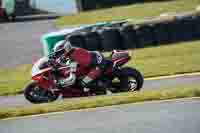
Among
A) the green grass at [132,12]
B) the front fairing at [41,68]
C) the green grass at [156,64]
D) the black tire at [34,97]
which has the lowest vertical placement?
the green grass at [132,12]

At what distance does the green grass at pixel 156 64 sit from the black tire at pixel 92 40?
1434 mm

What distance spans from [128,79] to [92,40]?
30.0 ft

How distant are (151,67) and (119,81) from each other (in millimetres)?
4120

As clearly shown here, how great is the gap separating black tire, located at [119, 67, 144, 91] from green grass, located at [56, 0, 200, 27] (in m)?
19.3

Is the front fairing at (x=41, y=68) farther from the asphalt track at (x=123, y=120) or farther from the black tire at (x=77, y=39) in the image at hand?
the black tire at (x=77, y=39)

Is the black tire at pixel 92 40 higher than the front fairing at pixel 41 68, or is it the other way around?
the front fairing at pixel 41 68

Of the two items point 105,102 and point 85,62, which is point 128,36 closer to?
point 85,62

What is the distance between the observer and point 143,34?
23906 millimetres

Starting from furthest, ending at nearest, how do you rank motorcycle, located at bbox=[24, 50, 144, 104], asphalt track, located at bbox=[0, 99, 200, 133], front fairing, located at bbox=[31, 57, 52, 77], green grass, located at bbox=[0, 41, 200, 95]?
green grass, located at bbox=[0, 41, 200, 95] → front fairing, located at bbox=[31, 57, 52, 77] → motorcycle, located at bbox=[24, 50, 144, 104] → asphalt track, located at bbox=[0, 99, 200, 133]

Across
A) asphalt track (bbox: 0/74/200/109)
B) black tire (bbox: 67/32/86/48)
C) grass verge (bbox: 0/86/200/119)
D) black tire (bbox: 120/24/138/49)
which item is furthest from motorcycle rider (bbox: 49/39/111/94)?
black tire (bbox: 120/24/138/49)

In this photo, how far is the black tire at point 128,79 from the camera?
14.8 meters

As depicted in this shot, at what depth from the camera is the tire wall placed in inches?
935

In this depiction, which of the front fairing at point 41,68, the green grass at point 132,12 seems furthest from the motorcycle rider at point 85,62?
the green grass at point 132,12

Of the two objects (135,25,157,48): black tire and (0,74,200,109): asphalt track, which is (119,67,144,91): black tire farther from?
(135,25,157,48): black tire
